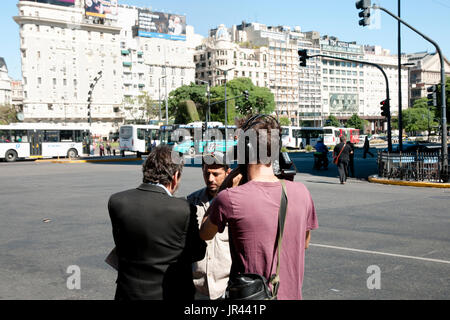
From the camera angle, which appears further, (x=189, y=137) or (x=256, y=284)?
(x=189, y=137)

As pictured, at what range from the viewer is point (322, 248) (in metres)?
7.57

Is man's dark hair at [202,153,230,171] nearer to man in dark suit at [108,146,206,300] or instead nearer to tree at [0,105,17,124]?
man in dark suit at [108,146,206,300]

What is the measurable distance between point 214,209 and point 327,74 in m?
154

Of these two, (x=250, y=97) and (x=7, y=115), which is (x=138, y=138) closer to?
(x=250, y=97)

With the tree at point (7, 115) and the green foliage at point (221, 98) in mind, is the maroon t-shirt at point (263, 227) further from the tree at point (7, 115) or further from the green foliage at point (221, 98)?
the tree at point (7, 115)

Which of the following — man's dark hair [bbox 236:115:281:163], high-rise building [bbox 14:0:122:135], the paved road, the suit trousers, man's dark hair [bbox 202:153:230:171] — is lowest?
the paved road

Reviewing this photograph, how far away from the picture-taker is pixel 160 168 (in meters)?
3.08

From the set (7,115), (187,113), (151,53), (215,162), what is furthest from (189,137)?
(151,53)

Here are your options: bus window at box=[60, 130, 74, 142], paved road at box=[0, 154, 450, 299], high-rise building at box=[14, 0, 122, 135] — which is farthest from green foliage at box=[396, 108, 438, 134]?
paved road at box=[0, 154, 450, 299]

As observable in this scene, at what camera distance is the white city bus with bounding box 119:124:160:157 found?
43500 mm

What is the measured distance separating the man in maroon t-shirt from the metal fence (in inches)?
646

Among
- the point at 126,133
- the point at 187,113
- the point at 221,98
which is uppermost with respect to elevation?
the point at 221,98

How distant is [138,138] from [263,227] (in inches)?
1642
